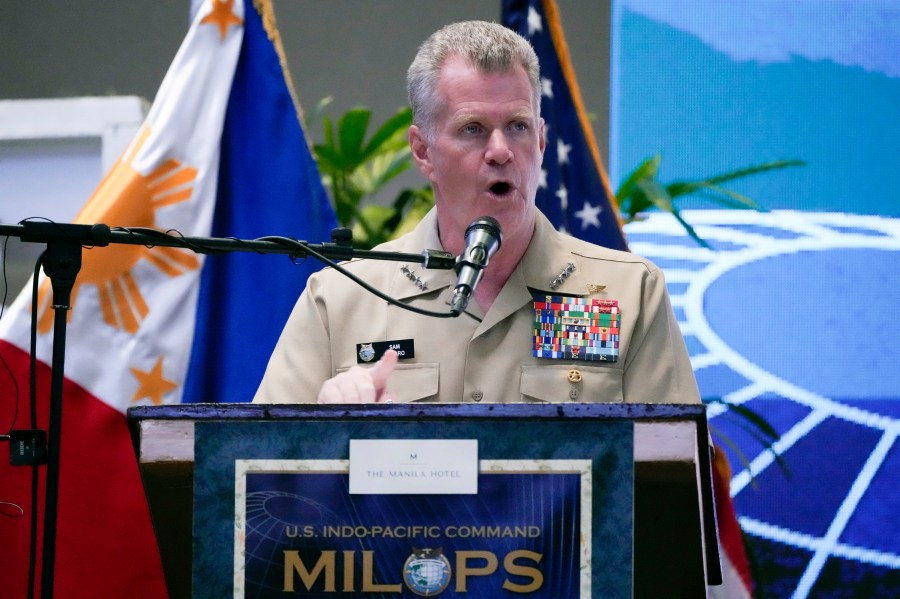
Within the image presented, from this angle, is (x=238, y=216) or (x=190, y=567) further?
(x=238, y=216)

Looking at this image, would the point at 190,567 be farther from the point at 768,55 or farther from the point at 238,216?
the point at 768,55

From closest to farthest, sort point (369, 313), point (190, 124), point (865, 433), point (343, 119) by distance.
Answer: point (369, 313)
point (190, 124)
point (343, 119)
point (865, 433)

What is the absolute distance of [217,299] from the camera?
275cm

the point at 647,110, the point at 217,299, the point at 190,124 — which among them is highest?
the point at 647,110

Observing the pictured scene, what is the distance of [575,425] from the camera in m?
1.20

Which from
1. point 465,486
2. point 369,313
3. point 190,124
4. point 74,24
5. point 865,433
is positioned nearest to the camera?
point 465,486

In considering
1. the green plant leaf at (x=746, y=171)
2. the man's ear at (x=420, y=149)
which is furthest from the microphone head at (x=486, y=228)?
the green plant leaf at (x=746, y=171)

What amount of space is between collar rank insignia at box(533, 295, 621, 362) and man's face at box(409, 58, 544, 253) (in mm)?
159

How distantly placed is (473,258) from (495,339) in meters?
0.62

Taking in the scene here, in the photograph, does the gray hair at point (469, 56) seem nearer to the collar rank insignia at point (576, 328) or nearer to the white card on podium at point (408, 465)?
the collar rank insignia at point (576, 328)

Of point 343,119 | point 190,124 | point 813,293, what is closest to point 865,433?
point 813,293

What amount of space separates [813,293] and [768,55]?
0.77m

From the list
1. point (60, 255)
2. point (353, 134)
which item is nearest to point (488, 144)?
point (60, 255)

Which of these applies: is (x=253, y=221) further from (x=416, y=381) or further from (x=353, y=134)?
(x=416, y=381)
